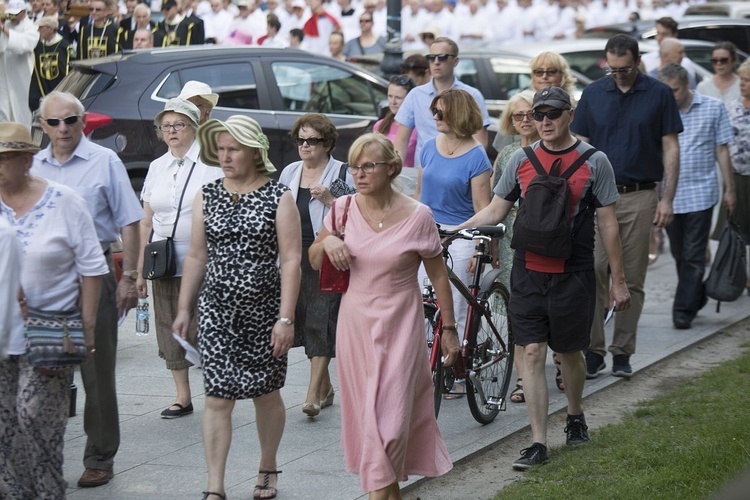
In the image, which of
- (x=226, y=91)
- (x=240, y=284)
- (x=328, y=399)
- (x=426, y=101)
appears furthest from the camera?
(x=226, y=91)

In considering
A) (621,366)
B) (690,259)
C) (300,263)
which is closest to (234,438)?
(300,263)

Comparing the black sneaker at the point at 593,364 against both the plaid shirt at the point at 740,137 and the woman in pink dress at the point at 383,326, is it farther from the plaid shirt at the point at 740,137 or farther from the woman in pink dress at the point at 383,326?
the woman in pink dress at the point at 383,326

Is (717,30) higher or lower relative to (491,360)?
higher

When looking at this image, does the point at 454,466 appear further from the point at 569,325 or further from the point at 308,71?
the point at 308,71

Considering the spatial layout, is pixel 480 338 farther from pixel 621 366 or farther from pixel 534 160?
pixel 621 366

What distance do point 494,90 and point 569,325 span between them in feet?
30.7

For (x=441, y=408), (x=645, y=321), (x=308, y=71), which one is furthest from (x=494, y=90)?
(x=441, y=408)

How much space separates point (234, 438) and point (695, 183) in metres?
4.75

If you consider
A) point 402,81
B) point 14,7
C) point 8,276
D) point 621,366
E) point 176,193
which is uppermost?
point 14,7

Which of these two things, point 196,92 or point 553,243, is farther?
point 196,92

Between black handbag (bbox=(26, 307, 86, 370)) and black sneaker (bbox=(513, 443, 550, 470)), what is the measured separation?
7.63 ft

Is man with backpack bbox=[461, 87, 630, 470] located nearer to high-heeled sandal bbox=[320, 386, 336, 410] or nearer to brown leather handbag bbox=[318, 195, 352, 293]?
brown leather handbag bbox=[318, 195, 352, 293]

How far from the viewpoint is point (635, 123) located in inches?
343

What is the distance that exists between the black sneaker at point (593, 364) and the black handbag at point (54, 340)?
13.6 feet
